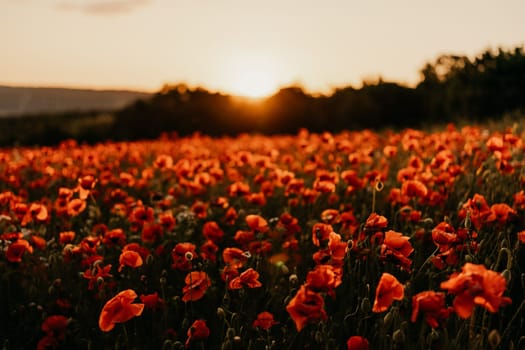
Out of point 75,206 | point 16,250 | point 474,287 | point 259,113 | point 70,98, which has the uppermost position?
point 70,98

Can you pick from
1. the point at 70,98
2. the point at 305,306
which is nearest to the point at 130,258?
the point at 305,306

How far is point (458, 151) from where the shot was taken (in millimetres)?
5004

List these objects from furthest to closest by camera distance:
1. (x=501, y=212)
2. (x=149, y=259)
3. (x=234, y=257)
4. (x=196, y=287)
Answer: (x=149, y=259) < (x=501, y=212) < (x=234, y=257) < (x=196, y=287)

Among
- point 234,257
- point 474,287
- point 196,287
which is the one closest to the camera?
point 474,287

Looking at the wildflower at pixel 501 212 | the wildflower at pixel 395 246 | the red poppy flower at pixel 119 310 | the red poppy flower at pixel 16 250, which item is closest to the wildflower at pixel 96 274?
the red poppy flower at pixel 16 250

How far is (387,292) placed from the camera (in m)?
1.57

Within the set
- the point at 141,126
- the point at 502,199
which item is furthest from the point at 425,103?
the point at 502,199

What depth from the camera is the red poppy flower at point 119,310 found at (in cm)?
169

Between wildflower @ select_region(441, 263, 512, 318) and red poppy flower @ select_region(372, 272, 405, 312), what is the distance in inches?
9.4

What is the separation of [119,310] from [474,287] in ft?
3.52

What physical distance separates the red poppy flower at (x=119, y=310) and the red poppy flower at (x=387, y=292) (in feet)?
2.40

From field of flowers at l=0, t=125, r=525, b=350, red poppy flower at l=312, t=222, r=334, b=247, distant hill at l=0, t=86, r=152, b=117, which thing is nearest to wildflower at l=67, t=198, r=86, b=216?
field of flowers at l=0, t=125, r=525, b=350

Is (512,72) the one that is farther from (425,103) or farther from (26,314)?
(26,314)

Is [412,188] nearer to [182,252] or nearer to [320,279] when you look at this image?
[182,252]
